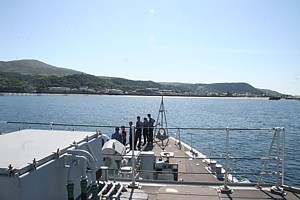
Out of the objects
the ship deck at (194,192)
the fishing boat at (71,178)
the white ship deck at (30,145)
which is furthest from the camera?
the ship deck at (194,192)

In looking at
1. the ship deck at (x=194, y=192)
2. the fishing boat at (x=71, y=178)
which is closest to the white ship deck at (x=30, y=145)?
the fishing boat at (x=71, y=178)

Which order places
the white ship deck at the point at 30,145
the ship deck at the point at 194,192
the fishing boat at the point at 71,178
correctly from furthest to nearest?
the ship deck at the point at 194,192
the white ship deck at the point at 30,145
the fishing boat at the point at 71,178

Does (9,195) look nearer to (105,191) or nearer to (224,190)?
(105,191)

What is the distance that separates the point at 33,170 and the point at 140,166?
711cm

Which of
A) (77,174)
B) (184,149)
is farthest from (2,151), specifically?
(184,149)

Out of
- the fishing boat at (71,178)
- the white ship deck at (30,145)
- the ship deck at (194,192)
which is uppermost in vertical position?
the white ship deck at (30,145)

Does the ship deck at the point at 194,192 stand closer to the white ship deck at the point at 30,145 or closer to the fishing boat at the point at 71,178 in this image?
the fishing boat at the point at 71,178

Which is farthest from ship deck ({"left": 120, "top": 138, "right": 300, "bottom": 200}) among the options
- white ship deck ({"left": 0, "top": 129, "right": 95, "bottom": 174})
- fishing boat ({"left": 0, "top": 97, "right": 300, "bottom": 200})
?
white ship deck ({"left": 0, "top": 129, "right": 95, "bottom": 174})

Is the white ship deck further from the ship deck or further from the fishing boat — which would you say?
the ship deck

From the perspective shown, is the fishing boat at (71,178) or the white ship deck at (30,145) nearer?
the fishing boat at (71,178)

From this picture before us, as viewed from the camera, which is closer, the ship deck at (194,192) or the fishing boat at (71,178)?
the fishing boat at (71,178)

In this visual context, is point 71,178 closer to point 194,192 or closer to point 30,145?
point 30,145

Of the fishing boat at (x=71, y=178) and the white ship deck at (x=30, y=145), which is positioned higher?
the white ship deck at (x=30, y=145)

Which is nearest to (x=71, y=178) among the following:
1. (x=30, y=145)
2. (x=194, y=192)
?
(x=30, y=145)
